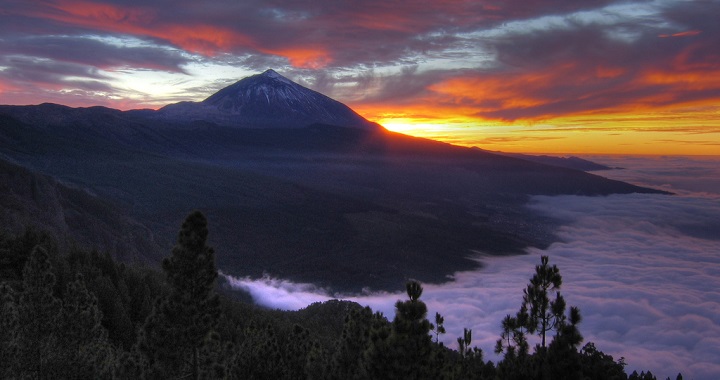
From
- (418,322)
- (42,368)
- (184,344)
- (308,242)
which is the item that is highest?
(418,322)

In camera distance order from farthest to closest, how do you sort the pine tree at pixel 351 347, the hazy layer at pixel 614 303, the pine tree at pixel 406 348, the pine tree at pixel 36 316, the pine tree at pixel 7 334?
the hazy layer at pixel 614 303 → the pine tree at pixel 351 347 → the pine tree at pixel 36 316 → the pine tree at pixel 7 334 → the pine tree at pixel 406 348

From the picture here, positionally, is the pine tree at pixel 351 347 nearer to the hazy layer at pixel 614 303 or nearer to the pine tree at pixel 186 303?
the pine tree at pixel 186 303

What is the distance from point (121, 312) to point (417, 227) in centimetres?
17395

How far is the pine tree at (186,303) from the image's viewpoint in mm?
11164

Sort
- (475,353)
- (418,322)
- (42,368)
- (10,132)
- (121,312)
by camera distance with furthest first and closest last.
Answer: (10,132), (121,312), (475,353), (42,368), (418,322)

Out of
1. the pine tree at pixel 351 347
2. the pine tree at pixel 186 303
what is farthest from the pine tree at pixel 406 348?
the pine tree at pixel 186 303

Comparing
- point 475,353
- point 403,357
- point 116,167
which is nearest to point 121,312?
point 475,353

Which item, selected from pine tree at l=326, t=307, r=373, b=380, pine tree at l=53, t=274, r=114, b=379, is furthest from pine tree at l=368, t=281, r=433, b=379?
pine tree at l=53, t=274, r=114, b=379

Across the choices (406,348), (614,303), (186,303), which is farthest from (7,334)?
(614,303)

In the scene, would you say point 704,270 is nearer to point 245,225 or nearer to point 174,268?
point 245,225

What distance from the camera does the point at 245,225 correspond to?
167 meters

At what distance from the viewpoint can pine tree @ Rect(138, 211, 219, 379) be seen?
440 inches

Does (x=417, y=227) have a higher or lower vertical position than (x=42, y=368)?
lower

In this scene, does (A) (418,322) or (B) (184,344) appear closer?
(A) (418,322)
